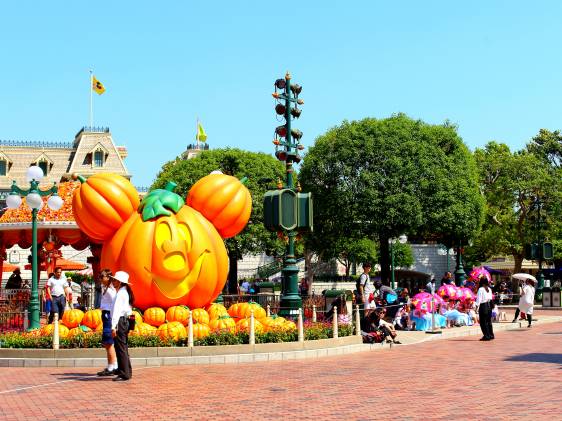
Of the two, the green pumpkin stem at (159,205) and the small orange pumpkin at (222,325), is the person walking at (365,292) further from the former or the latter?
the green pumpkin stem at (159,205)

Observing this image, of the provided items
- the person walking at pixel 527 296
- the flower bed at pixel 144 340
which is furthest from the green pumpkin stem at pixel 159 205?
the person walking at pixel 527 296

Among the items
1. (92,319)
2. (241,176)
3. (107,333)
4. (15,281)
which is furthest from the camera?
(241,176)

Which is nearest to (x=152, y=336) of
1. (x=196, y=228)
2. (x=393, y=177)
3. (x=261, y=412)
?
(x=196, y=228)

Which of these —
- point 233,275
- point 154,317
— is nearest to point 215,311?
point 154,317

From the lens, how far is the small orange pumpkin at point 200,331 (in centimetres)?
1619

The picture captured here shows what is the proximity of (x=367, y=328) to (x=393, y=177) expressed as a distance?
22898 mm

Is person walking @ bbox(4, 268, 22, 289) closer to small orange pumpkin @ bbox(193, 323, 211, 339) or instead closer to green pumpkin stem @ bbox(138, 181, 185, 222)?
green pumpkin stem @ bbox(138, 181, 185, 222)

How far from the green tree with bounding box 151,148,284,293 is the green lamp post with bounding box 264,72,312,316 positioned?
3088 centimetres

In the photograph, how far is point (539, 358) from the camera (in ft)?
52.1

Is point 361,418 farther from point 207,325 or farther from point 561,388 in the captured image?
point 207,325

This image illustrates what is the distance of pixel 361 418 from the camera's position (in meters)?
9.40

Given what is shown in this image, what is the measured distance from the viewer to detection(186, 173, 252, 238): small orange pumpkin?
18891 mm

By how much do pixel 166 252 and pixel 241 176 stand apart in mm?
37084

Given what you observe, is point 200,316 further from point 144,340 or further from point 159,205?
point 159,205
